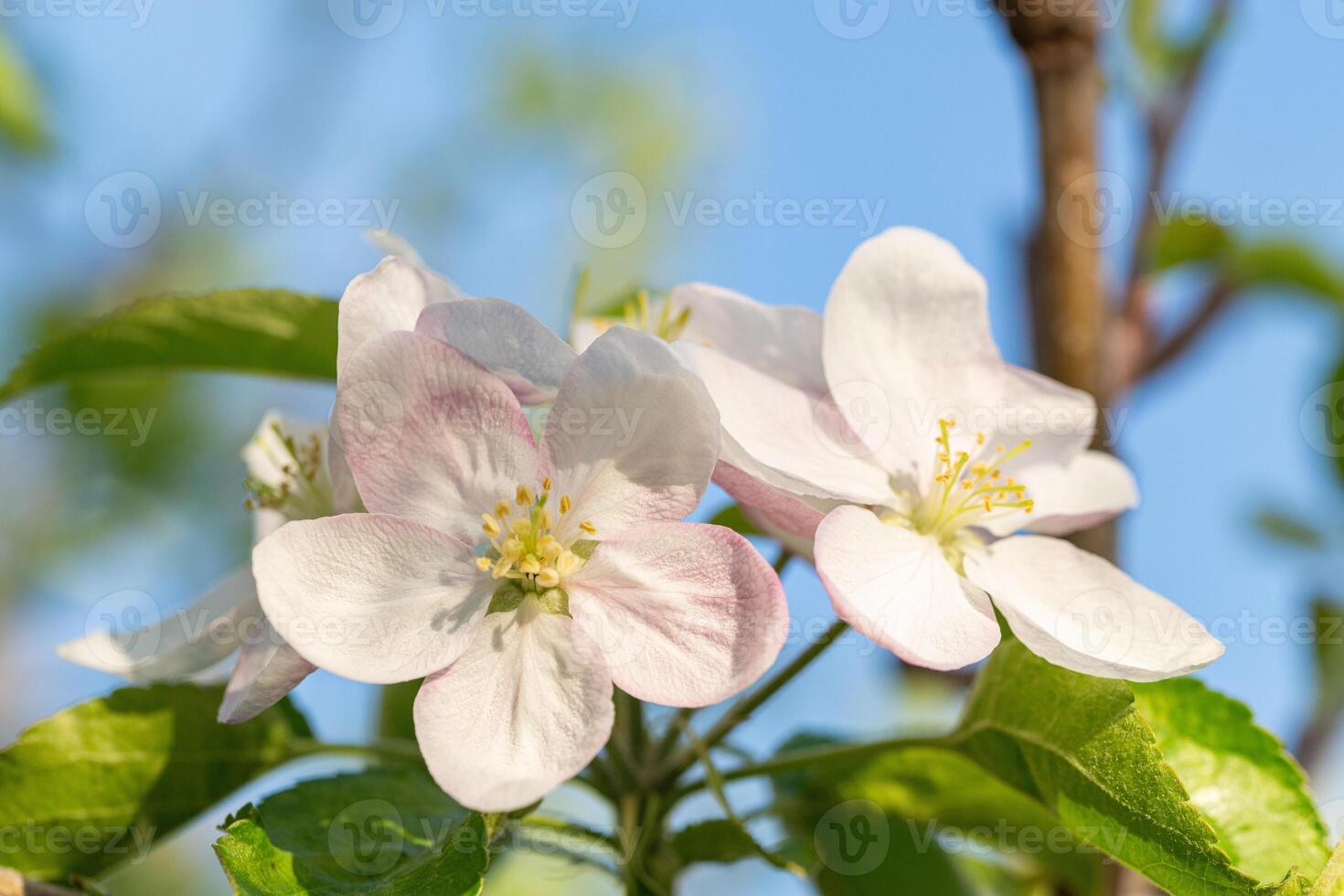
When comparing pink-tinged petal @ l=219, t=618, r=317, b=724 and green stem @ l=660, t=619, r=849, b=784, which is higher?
pink-tinged petal @ l=219, t=618, r=317, b=724

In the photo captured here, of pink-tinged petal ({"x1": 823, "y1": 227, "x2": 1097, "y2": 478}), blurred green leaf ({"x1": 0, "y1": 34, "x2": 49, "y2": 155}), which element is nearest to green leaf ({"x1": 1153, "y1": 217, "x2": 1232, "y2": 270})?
A: pink-tinged petal ({"x1": 823, "y1": 227, "x2": 1097, "y2": 478})

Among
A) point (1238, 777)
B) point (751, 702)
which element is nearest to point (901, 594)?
point (751, 702)

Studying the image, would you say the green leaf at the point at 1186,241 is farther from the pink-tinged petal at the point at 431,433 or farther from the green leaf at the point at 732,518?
the pink-tinged petal at the point at 431,433

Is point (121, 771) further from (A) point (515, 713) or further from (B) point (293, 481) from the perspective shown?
(A) point (515, 713)

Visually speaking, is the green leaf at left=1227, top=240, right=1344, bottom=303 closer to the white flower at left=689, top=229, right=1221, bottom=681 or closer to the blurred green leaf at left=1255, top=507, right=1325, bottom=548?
the blurred green leaf at left=1255, top=507, right=1325, bottom=548

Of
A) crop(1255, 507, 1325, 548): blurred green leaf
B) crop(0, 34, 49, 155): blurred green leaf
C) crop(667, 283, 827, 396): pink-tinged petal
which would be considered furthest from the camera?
crop(1255, 507, 1325, 548): blurred green leaf

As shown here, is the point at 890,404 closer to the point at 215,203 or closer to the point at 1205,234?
the point at 1205,234
